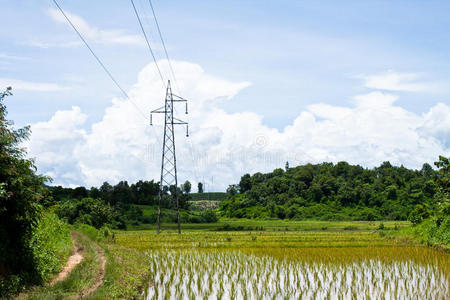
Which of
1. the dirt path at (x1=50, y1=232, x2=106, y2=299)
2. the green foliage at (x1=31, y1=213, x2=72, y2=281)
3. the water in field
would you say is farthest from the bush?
the green foliage at (x1=31, y1=213, x2=72, y2=281)

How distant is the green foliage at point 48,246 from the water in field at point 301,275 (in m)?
3.67

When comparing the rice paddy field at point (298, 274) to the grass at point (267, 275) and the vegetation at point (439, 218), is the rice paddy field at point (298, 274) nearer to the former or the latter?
the grass at point (267, 275)

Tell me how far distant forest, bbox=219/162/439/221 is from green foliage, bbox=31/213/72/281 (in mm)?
57708

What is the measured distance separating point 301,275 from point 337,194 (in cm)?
6765

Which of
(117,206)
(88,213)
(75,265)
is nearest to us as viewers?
(75,265)

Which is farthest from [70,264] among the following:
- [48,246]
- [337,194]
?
[337,194]

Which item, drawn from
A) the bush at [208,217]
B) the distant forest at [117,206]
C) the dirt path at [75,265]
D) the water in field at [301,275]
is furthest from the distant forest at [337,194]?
the dirt path at [75,265]

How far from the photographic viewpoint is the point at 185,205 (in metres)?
87.1

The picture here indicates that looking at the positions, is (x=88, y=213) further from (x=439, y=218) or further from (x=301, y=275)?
(x=301, y=275)

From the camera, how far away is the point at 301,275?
17.9 meters

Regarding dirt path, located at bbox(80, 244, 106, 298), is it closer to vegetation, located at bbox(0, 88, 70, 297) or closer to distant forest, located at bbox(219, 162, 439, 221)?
vegetation, located at bbox(0, 88, 70, 297)

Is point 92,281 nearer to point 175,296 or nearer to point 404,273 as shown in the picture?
point 175,296

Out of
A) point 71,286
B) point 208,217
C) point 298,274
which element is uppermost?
point 71,286

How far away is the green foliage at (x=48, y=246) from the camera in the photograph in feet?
50.7
